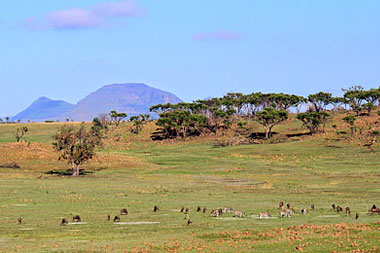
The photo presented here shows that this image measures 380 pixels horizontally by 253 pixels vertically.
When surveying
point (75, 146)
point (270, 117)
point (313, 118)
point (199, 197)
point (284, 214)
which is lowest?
point (199, 197)

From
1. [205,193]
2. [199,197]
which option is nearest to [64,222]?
[199,197]

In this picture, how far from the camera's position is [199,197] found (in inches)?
2530

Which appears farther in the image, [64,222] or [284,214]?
[284,214]

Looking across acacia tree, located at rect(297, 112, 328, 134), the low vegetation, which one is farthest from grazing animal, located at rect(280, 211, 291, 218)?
acacia tree, located at rect(297, 112, 328, 134)

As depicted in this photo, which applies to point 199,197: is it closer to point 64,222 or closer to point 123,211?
point 123,211

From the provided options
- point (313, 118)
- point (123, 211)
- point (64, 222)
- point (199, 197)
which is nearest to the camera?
point (64, 222)

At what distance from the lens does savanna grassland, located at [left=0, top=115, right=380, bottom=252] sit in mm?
34531

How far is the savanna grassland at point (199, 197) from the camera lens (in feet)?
113

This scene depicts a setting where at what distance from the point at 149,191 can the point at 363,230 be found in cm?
3750

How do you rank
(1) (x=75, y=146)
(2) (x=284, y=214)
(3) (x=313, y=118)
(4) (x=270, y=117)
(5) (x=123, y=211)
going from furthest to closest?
(4) (x=270, y=117), (3) (x=313, y=118), (1) (x=75, y=146), (5) (x=123, y=211), (2) (x=284, y=214)

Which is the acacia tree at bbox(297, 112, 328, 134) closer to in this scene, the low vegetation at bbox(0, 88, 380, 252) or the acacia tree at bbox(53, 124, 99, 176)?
the low vegetation at bbox(0, 88, 380, 252)

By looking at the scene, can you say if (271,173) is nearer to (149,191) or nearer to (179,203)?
(149,191)

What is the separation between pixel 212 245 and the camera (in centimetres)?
3338

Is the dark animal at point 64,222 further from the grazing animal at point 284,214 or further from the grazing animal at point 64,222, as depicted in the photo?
the grazing animal at point 284,214
